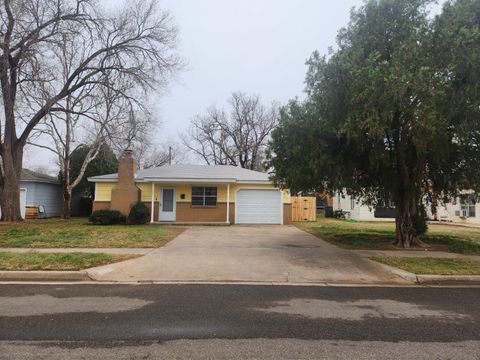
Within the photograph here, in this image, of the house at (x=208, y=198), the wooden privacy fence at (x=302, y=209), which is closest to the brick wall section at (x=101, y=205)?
the house at (x=208, y=198)

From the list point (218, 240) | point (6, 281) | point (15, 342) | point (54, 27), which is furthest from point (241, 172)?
point (15, 342)

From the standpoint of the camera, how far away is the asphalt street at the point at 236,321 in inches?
172

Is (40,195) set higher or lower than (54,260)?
higher

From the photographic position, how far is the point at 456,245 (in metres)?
13.9

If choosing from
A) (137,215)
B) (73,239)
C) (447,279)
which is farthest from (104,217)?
(447,279)

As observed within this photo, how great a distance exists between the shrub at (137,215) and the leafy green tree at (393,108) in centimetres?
1011

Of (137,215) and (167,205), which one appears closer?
(137,215)

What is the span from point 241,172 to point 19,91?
13.1 m

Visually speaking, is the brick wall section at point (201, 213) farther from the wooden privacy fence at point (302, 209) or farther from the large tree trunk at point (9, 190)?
the large tree trunk at point (9, 190)

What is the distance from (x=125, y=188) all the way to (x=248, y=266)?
15.0 metres

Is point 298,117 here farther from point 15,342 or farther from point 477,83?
point 15,342

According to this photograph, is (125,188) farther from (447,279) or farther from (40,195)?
(447,279)

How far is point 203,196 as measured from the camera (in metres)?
23.9

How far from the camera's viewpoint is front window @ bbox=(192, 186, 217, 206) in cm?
2389
